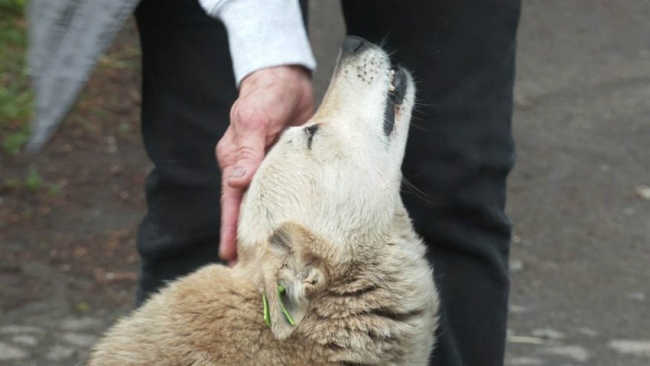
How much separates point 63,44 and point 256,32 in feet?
1.78

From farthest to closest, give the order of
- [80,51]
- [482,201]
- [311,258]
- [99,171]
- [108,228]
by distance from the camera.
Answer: [99,171], [108,228], [482,201], [311,258], [80,51]

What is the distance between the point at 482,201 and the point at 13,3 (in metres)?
4.87

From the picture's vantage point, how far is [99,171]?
20.5 feet

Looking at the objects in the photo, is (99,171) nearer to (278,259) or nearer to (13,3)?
(13,3)

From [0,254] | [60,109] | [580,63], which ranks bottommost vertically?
[0,254]

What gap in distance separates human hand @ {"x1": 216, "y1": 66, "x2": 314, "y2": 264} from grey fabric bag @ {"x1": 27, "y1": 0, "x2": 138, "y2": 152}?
0.44 meters

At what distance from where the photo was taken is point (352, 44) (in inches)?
133

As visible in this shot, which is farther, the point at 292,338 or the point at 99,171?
the point at 99,171

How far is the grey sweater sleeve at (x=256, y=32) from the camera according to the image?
295 centimetres

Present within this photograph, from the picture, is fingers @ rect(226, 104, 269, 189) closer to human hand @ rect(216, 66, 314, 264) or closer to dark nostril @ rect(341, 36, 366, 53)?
human hand @ rect(216, 66, 314, 264)

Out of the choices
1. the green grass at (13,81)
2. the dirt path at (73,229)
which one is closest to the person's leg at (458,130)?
the dirt path at (73,229)

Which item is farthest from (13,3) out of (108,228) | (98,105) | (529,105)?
(529,105)

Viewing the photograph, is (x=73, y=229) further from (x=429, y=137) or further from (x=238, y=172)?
(x=238, y=172)

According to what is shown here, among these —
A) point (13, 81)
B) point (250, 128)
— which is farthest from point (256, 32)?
point (13, 81)
